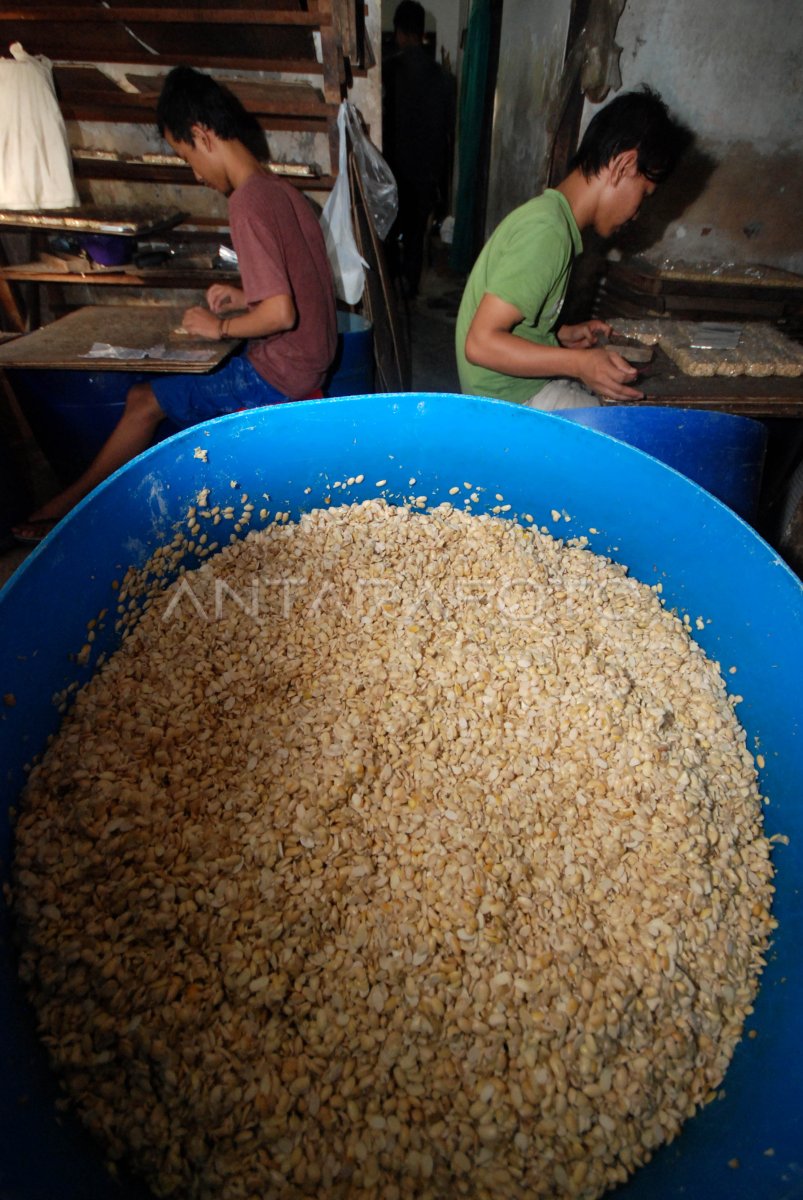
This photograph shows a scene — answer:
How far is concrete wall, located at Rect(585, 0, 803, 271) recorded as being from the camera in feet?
10.4

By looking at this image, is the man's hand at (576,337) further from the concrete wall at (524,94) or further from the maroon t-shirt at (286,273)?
the concrete wall at (524,94)

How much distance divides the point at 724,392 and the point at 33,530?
10.7ft

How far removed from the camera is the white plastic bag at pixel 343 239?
3338 millimetres

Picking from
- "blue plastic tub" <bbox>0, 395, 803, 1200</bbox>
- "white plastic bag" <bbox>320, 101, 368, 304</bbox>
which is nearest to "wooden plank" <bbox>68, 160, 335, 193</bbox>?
"white plastic bag" <bbox>320, 101, 368, 304</bbox>

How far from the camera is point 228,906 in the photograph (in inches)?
37.8

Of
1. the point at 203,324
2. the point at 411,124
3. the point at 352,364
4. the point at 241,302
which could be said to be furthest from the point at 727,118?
the point at 203,324

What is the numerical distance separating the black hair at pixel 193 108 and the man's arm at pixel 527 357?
128 centimetres

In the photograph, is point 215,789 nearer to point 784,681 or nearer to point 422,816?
point 422,816

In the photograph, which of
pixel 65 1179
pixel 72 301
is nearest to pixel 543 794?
Answer: pixel 65 1179

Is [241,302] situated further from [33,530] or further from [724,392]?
[724,392]

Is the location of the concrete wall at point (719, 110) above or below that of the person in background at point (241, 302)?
above

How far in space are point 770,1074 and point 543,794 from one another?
1.66 ft

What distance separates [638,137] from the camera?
1.70 metres

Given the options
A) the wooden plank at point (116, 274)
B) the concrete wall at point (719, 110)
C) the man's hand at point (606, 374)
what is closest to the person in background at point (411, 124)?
the concrete wall at point (719, 110)
